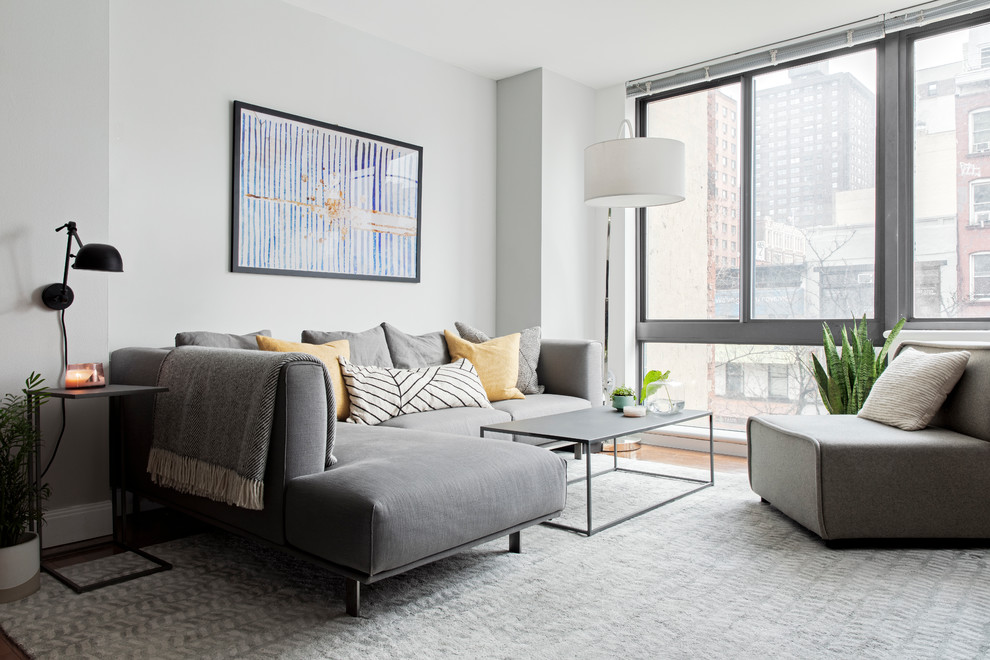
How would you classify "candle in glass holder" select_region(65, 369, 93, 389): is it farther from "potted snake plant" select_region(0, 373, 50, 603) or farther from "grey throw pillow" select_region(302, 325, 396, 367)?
"grey throw pillow" select_region(302, 325, 396, 367)

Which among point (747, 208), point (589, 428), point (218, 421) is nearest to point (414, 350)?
point (589, 428)

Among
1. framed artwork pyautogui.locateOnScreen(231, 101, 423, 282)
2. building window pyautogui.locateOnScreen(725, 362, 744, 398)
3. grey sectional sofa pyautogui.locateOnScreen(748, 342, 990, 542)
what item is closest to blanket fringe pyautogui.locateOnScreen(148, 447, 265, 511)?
framed artwork pyautogui.locateOnScreen(231, 101, 423, 282)

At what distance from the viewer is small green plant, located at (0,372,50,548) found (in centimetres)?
209

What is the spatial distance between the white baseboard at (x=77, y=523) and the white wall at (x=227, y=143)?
2.36 feet

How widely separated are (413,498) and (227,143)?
2307 millimetres

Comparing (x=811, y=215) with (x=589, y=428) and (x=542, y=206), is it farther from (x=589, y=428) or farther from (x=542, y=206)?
(x=589, y=428)

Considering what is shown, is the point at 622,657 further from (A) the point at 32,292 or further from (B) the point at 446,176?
(B) the point at 446,176

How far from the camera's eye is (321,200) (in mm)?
3709

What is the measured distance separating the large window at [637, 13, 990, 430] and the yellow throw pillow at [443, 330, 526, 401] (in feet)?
4.97

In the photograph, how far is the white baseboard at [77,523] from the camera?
2.51m

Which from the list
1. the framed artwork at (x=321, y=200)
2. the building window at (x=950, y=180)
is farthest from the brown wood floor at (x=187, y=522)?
the building window at (x=950, y=180)

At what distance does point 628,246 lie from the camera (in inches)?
194

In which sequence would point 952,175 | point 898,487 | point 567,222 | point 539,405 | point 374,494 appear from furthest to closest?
1. point 567,222
2. point 952,175
3. point 539,405
4. point 898,487
5. point 374,494

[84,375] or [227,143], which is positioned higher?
Result: [227,143]
